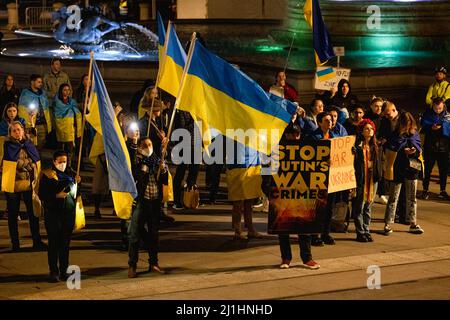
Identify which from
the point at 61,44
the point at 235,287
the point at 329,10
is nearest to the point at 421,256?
the point at 235,287

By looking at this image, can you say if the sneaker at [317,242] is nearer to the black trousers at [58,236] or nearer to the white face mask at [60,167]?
the black trousers at [58,236]

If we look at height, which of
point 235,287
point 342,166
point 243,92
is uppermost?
point 243,92

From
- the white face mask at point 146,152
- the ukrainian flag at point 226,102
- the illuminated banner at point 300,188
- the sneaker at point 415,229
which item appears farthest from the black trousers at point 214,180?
the white face mask at point 146,152

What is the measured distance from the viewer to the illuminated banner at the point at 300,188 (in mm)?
12492

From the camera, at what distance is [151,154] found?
12453 millimetres

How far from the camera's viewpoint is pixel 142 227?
1222 centimetres

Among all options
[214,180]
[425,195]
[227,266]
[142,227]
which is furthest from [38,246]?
[425,195]

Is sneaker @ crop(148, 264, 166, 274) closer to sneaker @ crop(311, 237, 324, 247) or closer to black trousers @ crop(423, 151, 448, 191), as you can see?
sneaker @ crop(311, 237, 324, 247)

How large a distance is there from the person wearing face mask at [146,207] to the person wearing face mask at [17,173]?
1616mm

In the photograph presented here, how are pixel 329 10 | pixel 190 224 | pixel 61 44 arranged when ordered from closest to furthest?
pixel 190 224, pixel 329 10, pixel 61 44

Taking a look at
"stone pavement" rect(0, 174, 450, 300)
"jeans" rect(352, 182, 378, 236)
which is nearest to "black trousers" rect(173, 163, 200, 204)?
"stone pavement" rect(0, 174, 450, 300)

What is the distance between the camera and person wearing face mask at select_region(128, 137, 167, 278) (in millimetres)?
12070

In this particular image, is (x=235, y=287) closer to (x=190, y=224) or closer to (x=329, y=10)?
(x=190, y=224)
